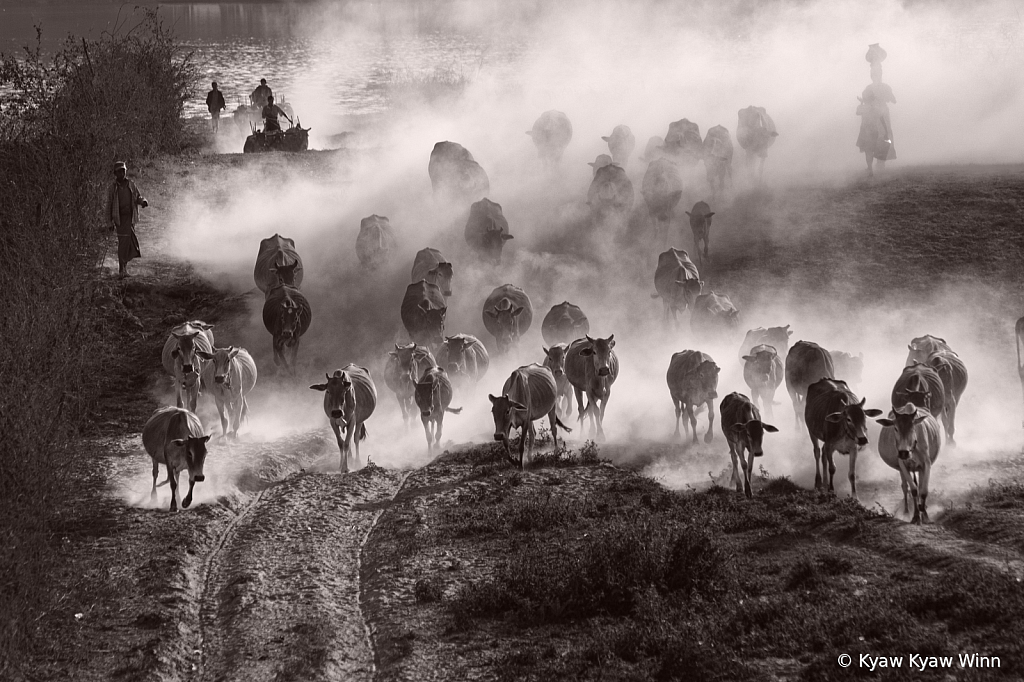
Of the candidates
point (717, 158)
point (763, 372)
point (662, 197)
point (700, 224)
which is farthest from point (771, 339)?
point (717, 158)

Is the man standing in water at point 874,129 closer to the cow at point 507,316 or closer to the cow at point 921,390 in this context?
the cow at point 507,316

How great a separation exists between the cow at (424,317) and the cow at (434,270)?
2.81ft

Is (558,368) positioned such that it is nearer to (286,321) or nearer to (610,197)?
(286,321)

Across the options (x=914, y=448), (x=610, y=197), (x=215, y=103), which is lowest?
(x=914, y=448)

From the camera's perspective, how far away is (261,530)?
15328mm

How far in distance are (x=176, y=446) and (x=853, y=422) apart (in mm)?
9460

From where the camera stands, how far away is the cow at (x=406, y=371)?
2025 cm

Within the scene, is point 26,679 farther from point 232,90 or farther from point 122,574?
point 232,90

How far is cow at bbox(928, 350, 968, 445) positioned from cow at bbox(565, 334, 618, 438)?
524cm

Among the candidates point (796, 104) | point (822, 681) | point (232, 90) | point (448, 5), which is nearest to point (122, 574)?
point (822, 681)

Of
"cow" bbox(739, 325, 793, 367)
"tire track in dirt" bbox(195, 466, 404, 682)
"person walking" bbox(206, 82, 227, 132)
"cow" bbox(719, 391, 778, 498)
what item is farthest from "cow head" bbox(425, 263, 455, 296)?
"person walking" bbox(206, 82, 227, 132)

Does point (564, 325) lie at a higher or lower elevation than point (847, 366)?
higher

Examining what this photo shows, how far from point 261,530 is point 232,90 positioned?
55292 millimetres

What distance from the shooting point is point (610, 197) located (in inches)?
1178
